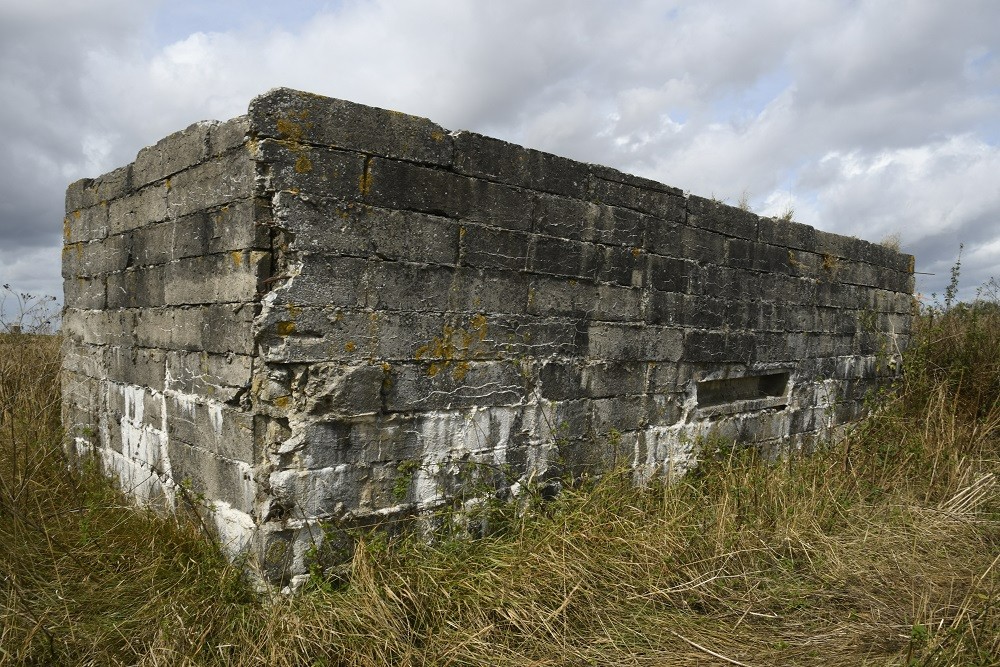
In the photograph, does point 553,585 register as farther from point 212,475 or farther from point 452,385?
point 212,475

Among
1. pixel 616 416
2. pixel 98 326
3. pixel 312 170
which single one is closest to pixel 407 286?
pixel 312 170

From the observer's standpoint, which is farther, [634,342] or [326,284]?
[634,342]

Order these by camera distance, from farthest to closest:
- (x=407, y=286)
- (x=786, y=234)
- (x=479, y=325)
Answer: (x=786, y=234)
(x=479, y=325)
(x=407, y=286)

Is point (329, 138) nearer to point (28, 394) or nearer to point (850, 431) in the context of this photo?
point (28, 394)

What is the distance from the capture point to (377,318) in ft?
12.3

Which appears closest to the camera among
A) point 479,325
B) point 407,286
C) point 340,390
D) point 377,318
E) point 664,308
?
point 340,390

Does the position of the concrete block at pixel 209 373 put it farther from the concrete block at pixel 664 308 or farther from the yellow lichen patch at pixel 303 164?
the concrete block at pixel 664 308

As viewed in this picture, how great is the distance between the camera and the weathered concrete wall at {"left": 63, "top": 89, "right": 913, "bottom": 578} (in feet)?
11.6

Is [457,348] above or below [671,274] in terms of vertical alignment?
below

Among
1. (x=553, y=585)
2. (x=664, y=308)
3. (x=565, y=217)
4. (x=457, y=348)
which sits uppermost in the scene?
(x=565, y=217)

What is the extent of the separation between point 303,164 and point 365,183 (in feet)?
1.00

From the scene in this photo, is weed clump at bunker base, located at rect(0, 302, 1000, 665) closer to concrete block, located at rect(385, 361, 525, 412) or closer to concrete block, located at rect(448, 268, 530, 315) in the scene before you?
concrete block, located at rect(385, 361, 525, 412)

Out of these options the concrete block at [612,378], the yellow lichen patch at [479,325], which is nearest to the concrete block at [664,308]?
the concrete block at [612,378]

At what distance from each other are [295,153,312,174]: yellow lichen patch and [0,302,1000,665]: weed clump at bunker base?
171cm
